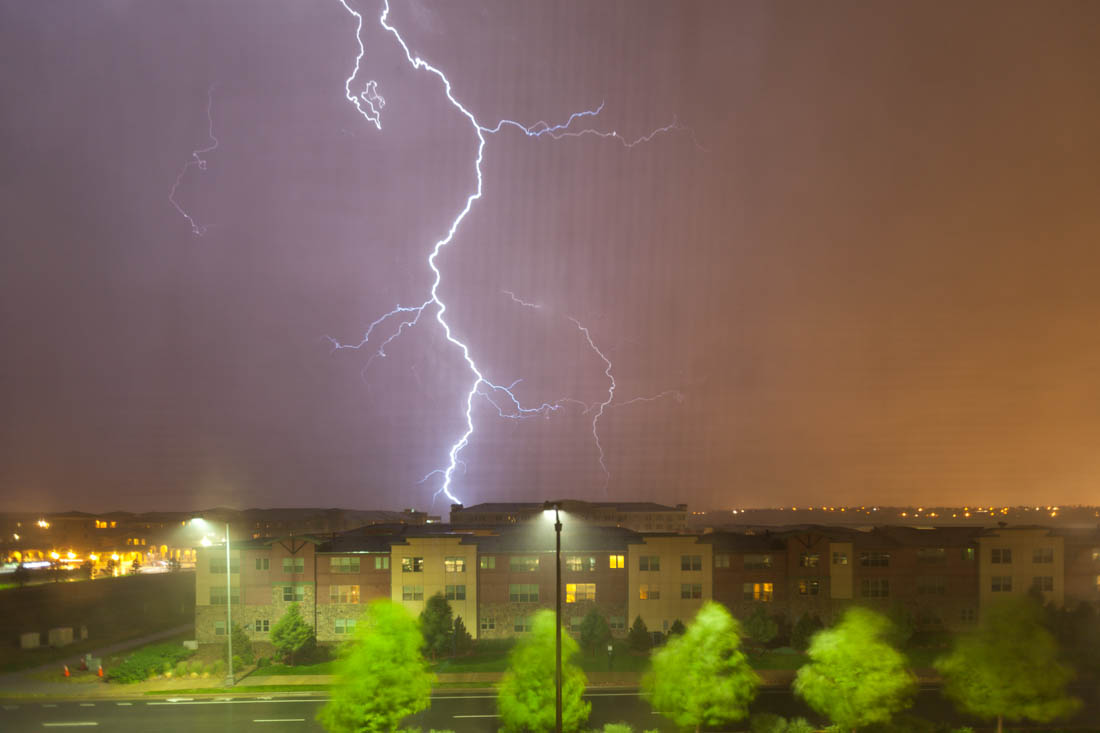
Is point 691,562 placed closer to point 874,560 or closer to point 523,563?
point 523,563

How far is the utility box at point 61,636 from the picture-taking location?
3412 centimetres

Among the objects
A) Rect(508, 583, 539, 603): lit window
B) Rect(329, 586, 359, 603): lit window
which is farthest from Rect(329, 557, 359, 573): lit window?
Rect(508, 583, 539, 603): lit window

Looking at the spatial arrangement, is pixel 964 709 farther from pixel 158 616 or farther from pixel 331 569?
pixel 158 616

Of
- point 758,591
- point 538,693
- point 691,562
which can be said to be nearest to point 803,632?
point 758,591

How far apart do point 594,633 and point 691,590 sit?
6516mm

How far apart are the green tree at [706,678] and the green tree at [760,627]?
13852 millimetres

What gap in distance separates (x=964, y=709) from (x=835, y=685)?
4.59 meters

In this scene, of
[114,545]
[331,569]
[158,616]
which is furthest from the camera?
[114,545]

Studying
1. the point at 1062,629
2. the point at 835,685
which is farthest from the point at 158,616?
the point at 1062,629

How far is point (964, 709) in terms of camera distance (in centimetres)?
1791

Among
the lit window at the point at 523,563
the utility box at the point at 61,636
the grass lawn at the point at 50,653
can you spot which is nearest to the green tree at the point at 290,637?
the grass lawn at the point at 50,653

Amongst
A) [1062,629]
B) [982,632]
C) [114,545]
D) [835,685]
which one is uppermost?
[982,632]

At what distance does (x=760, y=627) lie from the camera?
1180 inches

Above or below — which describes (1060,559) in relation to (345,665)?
below
